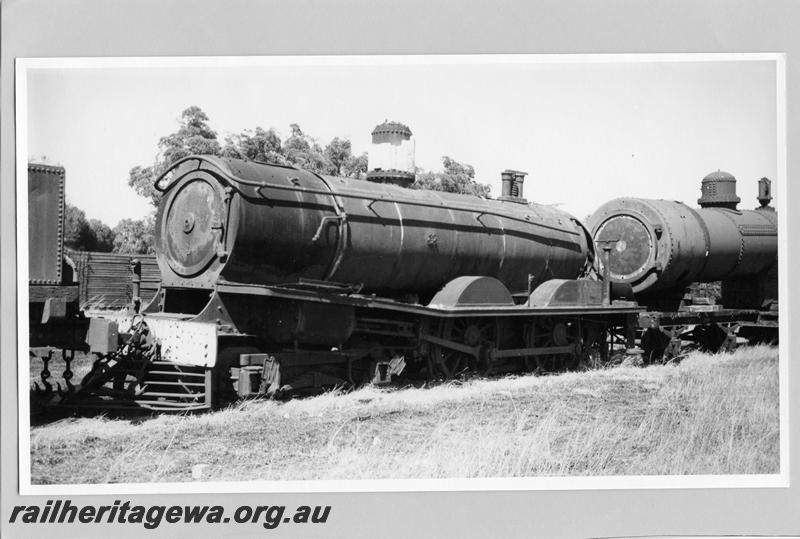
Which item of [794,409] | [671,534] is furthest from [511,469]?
[794,409]

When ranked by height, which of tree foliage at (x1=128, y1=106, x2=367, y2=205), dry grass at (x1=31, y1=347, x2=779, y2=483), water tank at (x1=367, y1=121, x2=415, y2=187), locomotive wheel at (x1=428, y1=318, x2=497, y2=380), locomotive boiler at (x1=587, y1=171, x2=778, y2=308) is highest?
tree foliage at (x1=128, y1=106, x2=367, y2=205)

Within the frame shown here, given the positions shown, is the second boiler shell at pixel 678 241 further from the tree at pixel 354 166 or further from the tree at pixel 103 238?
the tree at pixel 103 238

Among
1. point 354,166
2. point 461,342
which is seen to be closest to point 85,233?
point 461,342

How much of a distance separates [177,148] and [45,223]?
8.07 meters

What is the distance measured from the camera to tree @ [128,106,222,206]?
42.4 ft

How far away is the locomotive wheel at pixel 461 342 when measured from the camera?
11.2 metres

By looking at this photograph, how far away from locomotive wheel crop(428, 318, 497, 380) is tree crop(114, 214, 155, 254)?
9357 mm

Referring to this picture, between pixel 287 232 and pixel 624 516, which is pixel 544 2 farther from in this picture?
pixel 624 516

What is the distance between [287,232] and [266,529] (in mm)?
3446

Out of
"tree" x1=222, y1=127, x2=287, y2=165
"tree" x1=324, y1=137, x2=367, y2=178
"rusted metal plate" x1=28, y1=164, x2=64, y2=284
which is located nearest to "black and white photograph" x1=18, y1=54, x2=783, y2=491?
"rusted metal plate" x1=28, y1=164, x2=64, y2=284

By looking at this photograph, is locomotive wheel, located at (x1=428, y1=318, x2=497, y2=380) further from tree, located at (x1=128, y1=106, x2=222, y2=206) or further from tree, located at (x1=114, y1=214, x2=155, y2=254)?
tree, located at (x1=114, y1=214, x2=155, y2=254)

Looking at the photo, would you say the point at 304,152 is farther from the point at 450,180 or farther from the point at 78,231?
the point at 78,231

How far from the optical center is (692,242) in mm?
14258

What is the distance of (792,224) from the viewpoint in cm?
811
